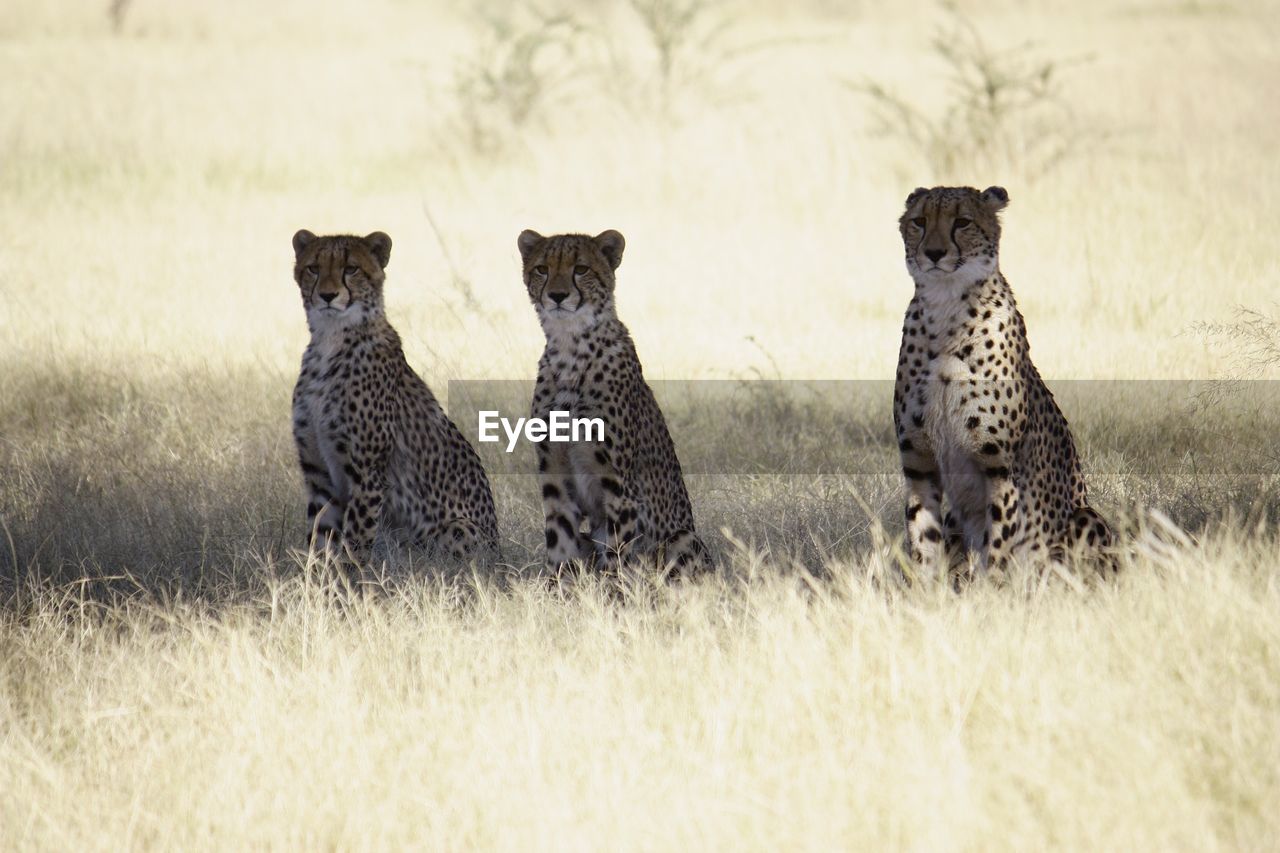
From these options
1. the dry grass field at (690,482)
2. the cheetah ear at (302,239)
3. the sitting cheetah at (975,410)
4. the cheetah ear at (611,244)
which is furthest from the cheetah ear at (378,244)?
the sitting cheetah at (975,410)

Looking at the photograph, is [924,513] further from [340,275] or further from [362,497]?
[340,275]

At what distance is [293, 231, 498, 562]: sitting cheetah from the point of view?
14.0 ft

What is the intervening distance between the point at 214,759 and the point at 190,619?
79 cm

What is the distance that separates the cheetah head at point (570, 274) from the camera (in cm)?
402

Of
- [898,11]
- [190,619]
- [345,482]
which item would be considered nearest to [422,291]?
[345,482]

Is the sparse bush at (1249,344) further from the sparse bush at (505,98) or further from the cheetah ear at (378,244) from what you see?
the sparse bush at (505,98)

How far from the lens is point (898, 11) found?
902 inches

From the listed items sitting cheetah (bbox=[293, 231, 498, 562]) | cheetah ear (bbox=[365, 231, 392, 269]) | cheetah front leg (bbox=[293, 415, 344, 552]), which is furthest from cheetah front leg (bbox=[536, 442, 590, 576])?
cheetah ear (bbox=[365, 231, 392, 269])

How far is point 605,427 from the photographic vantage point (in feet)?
13.2

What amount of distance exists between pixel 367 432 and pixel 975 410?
161 centimetres

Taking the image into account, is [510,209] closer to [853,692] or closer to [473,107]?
[473,107]

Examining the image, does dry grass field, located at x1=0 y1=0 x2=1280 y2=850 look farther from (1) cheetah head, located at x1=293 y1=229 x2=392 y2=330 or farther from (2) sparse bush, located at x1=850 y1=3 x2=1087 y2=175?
(1) cheetah head, located at x1=293 y1=229 x2=392 y2=330

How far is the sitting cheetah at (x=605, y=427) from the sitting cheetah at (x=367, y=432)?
1.32ft

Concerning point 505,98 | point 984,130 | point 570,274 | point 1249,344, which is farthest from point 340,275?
point 505,98
